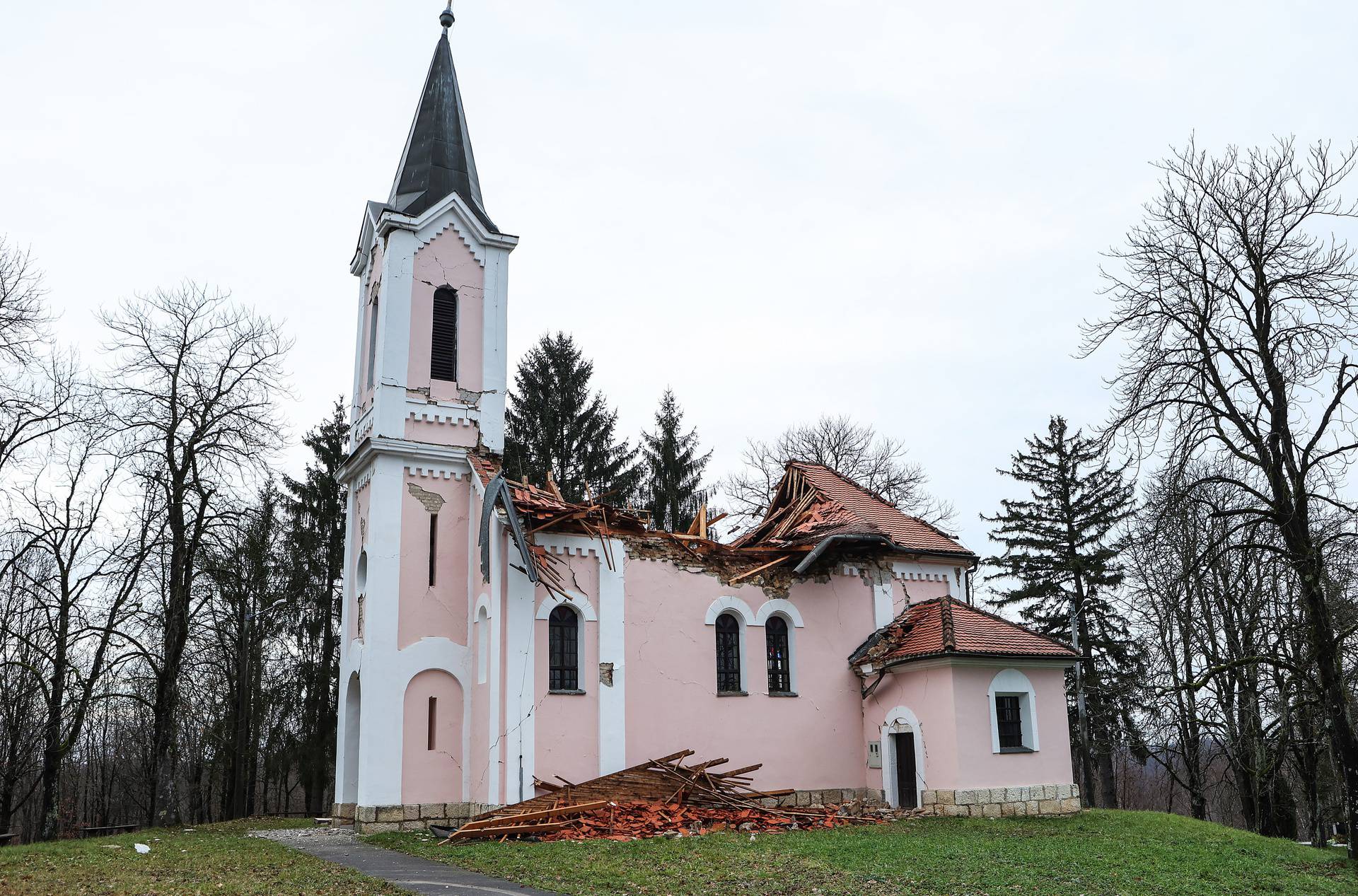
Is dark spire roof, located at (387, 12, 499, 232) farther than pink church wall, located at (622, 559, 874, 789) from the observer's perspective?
Yes

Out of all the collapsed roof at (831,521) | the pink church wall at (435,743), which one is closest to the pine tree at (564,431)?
the collapsed roof at (831,521)

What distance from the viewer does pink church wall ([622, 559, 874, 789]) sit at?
68.2 ft

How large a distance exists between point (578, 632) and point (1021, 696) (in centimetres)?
914

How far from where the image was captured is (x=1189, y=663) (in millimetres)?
30609

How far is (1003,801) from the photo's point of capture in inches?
790

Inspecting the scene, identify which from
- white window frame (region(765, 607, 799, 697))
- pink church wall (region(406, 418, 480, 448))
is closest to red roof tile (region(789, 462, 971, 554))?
white window frame (region(765, 607, 799, 697))

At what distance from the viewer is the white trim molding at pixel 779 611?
22344 mm

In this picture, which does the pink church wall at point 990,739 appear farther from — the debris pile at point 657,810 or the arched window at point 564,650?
the arched window at point 564,650

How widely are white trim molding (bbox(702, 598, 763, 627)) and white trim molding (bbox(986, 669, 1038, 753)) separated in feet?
16.5

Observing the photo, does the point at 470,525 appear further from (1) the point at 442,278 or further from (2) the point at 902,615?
(2) the point at 902,615

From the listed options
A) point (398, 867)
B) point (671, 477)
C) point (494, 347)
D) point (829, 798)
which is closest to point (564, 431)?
point (671, 477)

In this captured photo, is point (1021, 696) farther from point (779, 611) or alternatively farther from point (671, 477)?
point (671, 477)

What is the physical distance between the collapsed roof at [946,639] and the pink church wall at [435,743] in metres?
8.75

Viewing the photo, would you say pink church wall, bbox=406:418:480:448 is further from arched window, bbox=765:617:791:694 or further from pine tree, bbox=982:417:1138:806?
pine tree, bbox=982:417:1138:806
